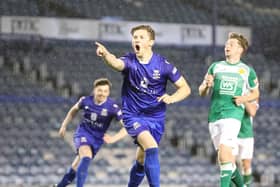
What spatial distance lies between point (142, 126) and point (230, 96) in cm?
108

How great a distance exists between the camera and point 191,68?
1457cm

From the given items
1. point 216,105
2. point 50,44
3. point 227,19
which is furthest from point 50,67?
point 216,105

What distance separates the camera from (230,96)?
7.46 meters

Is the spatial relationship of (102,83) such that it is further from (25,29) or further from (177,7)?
(177,7)

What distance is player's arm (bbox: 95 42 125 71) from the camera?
245 inches

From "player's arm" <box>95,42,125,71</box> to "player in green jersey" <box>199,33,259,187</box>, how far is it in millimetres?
1030

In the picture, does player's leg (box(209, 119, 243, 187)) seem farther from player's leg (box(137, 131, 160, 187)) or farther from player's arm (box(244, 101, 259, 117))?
player's leg (box(137, 131, 160, 187))

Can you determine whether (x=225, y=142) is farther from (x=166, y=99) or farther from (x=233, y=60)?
(x=166, y=99)

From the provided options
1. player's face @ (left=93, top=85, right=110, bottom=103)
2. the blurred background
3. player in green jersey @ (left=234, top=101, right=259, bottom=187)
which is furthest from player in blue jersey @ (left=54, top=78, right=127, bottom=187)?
the blurred background

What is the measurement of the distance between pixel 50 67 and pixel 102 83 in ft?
17.5

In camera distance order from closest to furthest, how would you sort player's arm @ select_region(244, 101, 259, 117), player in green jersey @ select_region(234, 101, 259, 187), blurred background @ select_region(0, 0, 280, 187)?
1. player's arm @ select_region(244, 101, 259, 117)
2. player in green jersey @ select_region(234, 101, 259, 187)
3. blurred background @ select_region(0, 0, 280, 187)

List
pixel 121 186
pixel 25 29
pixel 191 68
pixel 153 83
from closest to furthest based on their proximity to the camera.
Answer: pixel 153 83
pixel 121 186
pixel 25 29
pixel 191 68

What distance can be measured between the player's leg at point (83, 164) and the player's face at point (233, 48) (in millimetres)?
2276

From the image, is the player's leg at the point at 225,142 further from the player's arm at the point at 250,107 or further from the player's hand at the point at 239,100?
the player's arm at the point at 250,107
